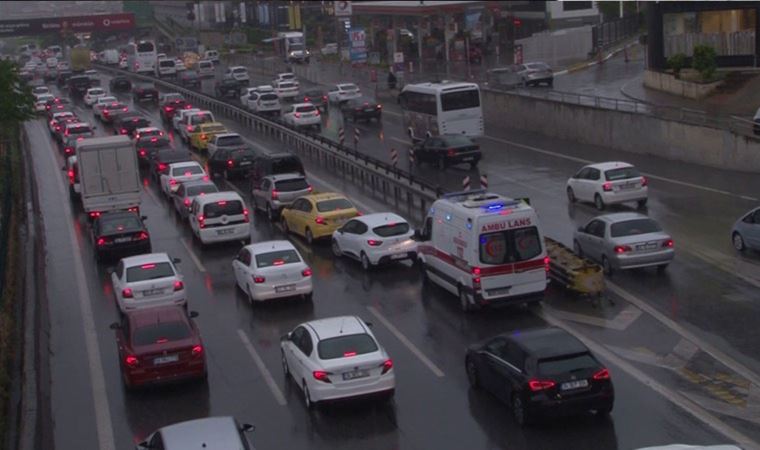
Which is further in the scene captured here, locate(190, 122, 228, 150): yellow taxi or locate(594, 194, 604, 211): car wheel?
locate(190, 122, 228, 150): yellow taxi

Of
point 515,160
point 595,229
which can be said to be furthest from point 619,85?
point 595,229

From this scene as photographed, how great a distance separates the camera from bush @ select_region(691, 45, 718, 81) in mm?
51219

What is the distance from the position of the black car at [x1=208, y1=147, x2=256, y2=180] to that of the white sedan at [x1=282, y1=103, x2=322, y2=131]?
1367 cm

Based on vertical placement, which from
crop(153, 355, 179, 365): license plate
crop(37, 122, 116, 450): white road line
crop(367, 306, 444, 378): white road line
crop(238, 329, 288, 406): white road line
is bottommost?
crop(367, 306, 444, 378): white road line

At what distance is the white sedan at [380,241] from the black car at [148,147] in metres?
22.4

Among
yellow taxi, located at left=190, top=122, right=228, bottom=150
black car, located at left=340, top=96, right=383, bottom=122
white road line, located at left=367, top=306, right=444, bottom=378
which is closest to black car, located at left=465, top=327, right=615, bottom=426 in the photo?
white road line, located at left=367, top=306, right=444, bottom=378

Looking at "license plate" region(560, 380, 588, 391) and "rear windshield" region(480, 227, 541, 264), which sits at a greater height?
"rear windshield" region(480, 227, 541, 264)

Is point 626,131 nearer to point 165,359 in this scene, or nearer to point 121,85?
point 165,359

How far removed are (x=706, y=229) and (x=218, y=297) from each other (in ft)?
43.2

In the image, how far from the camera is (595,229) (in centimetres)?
2720

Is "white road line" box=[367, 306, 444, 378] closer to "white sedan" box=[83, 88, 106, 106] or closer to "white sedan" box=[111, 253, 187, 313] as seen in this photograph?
"white sedan" box=[111, 253, 187, 313]

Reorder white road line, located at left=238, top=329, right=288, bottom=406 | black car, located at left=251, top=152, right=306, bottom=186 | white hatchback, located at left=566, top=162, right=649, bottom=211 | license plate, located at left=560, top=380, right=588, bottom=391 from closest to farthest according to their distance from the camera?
license plate, located at left=560, top=380, right=588, bottom=391, white road line, located at left=238, top=329, right=288, bottom=406, white hatchback, located at left=566, top=162, right=649, bottom=211, black car, located at left=251, top=152, right=306, bottom=186

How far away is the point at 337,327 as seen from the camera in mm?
18469

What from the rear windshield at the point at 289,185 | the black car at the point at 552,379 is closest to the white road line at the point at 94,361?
the black car at the point at 552,379
